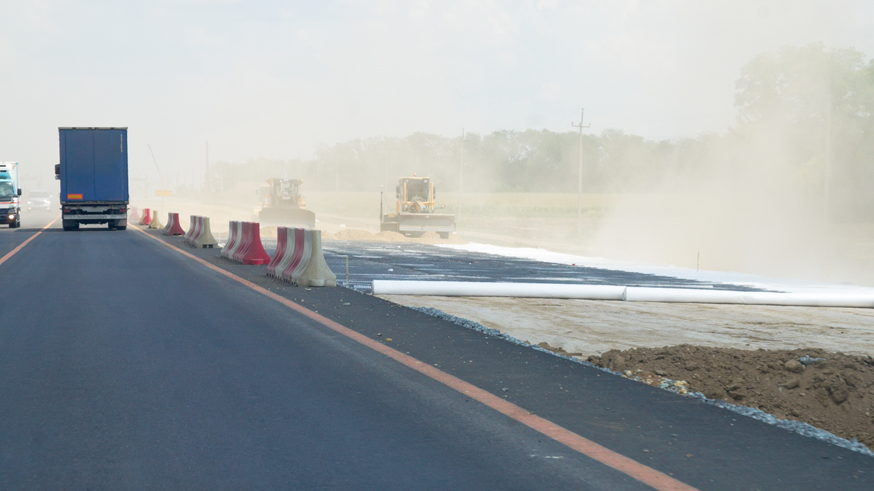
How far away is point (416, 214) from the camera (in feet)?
117

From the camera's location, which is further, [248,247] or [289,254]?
[248,247]

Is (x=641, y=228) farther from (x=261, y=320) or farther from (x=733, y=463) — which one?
(x=733, y=463)

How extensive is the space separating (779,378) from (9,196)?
40.0m

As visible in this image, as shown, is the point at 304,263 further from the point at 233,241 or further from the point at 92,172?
the point at 92,172

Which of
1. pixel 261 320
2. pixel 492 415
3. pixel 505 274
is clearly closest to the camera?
pixel 492 415

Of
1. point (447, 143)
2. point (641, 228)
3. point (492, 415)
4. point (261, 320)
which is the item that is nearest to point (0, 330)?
point (261, 320)

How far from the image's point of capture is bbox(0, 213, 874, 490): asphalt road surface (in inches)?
160

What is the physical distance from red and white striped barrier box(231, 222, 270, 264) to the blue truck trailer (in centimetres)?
1806

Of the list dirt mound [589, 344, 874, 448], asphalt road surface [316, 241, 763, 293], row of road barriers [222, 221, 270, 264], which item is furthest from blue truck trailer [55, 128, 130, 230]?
dirt mound [589, 344, 874, 448]

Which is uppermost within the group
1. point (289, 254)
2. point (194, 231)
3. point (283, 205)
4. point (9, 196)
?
point (9, 196)

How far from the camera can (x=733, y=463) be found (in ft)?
14.1

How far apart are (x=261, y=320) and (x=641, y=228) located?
46926 mm

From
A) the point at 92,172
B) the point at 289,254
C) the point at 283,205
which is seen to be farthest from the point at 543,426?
the point at 283,205

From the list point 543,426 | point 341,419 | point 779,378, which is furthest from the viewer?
point 779,378
